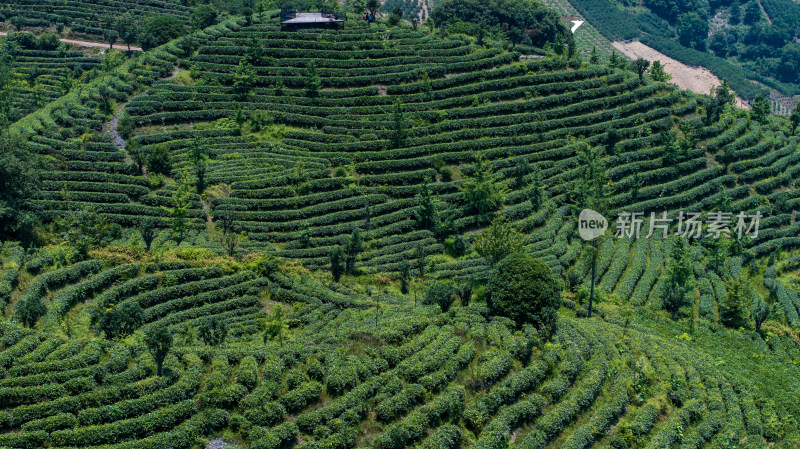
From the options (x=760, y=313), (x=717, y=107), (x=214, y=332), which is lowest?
(x=760, y=313)

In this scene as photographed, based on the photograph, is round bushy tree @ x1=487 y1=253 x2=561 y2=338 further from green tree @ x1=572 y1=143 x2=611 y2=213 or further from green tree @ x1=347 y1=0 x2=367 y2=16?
green tree @ x1=347 y1=0 x2=367 y2=16

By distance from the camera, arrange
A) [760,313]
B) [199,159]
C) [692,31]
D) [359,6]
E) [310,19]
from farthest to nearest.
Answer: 1. [692,31]
2. [359,6]
3. [310,19]
4. [199,159]
5. [760,313]

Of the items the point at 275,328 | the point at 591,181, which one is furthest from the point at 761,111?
the point at 275,328

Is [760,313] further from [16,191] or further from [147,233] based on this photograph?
[16,191]

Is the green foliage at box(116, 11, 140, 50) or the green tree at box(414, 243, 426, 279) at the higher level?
the green foliage at box(116, 11, 140, 50)

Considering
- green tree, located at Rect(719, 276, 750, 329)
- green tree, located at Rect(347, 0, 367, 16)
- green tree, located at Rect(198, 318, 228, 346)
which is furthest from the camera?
green tree, located at Rect(347, 0, 367, 16)

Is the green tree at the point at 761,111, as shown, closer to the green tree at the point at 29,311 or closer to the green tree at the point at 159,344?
the green tree at the point at 159,344

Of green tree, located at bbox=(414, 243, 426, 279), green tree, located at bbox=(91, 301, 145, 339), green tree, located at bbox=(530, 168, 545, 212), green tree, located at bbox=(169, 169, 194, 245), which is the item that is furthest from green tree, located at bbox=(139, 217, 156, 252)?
green tree, located at bbox=(530, 168, 545, 212)

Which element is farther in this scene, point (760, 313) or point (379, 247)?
point (379, 247)

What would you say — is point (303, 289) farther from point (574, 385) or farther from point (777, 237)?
point (777, 237)
